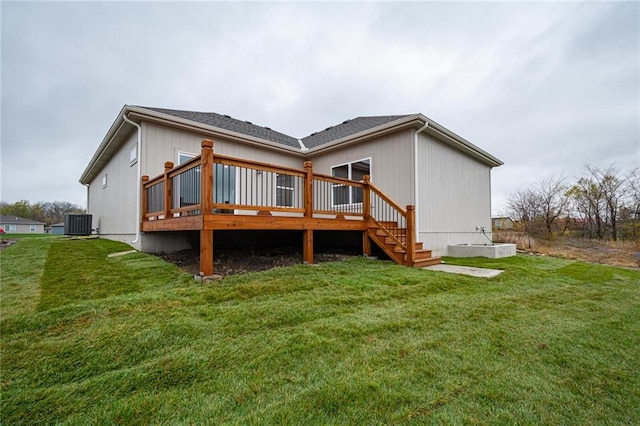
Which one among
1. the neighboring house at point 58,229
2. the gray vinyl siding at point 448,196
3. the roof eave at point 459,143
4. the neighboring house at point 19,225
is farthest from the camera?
the neighboring house at point 19,225

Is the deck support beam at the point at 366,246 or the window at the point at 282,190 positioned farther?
the window at the point at 282,190

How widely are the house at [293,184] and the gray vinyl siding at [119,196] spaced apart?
0.03 meters

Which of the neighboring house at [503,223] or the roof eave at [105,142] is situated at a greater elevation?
the roof eave at [105,142]

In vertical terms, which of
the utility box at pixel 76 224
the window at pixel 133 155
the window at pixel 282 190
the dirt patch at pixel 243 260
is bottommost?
the dirt patch at pixel 243 260

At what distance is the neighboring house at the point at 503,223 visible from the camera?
14.8m

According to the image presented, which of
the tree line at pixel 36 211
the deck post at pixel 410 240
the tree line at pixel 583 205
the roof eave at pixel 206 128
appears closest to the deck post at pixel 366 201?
the deck post at pixel 410 240

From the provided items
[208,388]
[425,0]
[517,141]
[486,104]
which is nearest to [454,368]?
[208,388]

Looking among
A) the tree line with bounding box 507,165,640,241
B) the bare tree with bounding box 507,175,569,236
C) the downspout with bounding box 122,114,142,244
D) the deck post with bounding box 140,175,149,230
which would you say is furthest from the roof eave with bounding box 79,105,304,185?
the bare tree with bounding box 507,175,569,236

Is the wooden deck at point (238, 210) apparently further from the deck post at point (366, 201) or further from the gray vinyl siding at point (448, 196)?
the gray vinyl siding at point (448, 196)

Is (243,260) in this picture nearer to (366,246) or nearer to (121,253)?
(366,246)

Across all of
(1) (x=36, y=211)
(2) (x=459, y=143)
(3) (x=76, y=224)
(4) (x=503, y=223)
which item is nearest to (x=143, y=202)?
(3) (x=76, y=224)

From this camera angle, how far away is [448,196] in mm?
7973

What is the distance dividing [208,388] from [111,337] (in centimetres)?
112

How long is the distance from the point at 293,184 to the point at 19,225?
48.6 m
